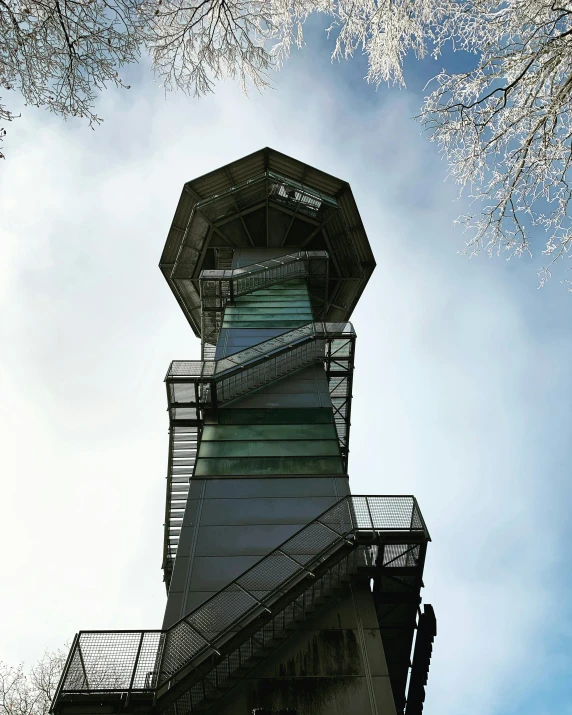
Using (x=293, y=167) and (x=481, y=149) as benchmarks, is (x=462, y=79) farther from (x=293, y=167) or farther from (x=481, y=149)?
(x=293, y=167)

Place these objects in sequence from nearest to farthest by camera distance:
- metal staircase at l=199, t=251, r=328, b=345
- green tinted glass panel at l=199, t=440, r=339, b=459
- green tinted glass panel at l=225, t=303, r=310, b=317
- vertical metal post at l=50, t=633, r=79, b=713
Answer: vertical metal post at l=50, t=633, r=79, b=713
green tinted glass panel at l=199, t=440, r=339, b=459
green tinted glass panel at l=225, t=303, r=310, b=317
metal staircase at l=199, t=251, r=328, b=345

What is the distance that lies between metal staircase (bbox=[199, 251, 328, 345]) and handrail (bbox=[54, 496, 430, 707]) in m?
13.5

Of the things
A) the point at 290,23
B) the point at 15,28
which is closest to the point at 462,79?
the point at 290,23

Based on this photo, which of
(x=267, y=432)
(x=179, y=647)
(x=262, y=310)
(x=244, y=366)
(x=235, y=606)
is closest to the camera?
(x=179, y=647)

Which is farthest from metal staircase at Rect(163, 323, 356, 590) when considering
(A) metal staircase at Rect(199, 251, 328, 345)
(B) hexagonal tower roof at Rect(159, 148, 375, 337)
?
(B) hexagonal tower roof at Rect(159, 148, 375, 337)

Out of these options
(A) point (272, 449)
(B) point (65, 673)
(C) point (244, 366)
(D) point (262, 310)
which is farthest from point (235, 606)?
(D) point (262, 310)

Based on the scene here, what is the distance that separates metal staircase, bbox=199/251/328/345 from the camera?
24.7 m

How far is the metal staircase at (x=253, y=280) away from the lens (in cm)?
2469

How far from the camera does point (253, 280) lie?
83.0ft

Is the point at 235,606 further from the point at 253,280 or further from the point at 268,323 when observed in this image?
the point at 253,280

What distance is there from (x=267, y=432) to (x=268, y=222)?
14.9 meters

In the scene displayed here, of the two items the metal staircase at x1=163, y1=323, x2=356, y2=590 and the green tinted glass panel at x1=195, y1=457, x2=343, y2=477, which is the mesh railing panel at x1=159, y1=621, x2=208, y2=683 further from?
the metal staircase at x1=163, y1=323, x2=356, y2=590

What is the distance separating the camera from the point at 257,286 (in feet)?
83.0

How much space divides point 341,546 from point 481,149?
7.34 meters
